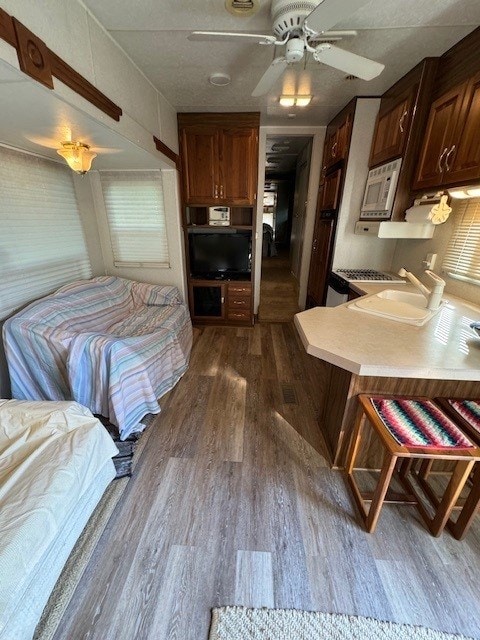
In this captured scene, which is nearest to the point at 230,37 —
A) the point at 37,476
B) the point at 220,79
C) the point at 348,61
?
the point at 348,61

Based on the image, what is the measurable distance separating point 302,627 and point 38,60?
2499mm

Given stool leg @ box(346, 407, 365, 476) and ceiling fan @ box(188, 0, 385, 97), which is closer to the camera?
ceiling fan @ box(188, 0, 385, 97)

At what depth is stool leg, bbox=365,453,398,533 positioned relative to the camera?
1.15 meters

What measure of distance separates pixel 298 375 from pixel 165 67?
280 cm

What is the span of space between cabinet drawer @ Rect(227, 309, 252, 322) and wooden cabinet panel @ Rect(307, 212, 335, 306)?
931 mm

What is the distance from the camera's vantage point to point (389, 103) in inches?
89.0

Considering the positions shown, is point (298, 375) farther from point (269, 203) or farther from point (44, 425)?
point (269, 203)

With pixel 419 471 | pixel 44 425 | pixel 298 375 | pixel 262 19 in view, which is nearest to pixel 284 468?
pixel 419 471

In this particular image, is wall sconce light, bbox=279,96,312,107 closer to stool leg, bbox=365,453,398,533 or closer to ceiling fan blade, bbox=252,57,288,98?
ceiling fan blade, bbox=252,57,288,98

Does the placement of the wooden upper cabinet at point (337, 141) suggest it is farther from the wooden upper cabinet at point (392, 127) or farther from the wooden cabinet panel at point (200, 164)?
the wooden cabinet panel at point (200, 164)

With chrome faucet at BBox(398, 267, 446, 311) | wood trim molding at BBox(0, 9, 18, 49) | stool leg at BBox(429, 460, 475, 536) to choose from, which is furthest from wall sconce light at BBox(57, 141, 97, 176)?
stool leg at BBox(429, 460, 475, 536)

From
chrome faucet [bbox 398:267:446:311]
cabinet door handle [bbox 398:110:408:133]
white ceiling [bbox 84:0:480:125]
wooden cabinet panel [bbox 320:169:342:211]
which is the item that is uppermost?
white ceiling [bbox 84:0:480:125]

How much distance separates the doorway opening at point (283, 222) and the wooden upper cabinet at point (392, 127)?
4.70ft

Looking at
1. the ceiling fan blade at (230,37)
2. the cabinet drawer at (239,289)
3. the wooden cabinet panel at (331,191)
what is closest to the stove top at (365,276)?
the wooden cabinet panel at (331,191)
